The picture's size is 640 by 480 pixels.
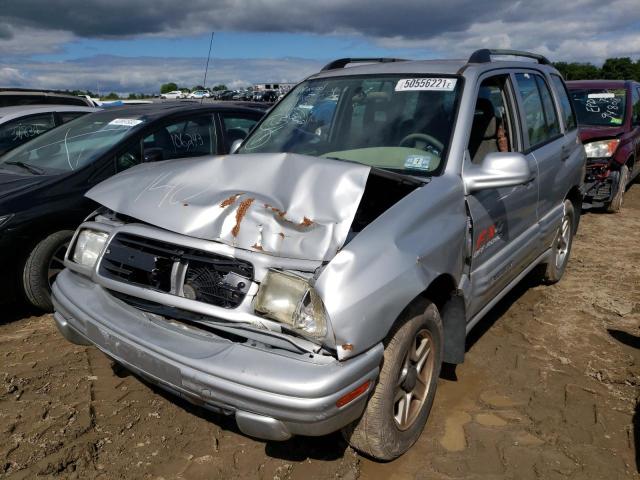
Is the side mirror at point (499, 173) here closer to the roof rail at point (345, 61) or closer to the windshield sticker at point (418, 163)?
the windshield sticker at point (418, 163)

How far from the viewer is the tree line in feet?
111

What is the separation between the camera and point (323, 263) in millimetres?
2238

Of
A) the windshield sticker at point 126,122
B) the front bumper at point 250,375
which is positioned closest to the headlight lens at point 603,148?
the windshield sticker at point 126,122

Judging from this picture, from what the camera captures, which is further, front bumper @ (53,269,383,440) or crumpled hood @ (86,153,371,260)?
crumpled hood @ (86,153,371,260)

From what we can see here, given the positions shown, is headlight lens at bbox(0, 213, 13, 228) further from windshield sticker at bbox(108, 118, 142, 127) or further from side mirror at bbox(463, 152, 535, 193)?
side mirror at bbox(463, 152, 535, 193)

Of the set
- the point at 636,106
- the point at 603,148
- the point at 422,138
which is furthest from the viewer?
the point at 636,106

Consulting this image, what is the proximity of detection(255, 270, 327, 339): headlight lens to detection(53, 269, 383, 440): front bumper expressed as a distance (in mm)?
120

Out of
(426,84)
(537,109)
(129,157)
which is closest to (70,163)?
(129,157)

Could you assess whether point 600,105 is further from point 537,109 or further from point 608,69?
point 608,69

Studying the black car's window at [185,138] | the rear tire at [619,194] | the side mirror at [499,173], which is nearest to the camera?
the side mirror at [499,173]

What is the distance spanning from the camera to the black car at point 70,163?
4121 mm

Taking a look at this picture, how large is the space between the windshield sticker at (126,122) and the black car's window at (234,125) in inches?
38.2

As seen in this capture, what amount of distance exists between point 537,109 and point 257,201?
9.17ft

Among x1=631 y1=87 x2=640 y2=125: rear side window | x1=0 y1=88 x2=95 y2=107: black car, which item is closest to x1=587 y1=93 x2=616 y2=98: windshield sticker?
x1=631 y1=87 x2=640 y2=125: rear side window
